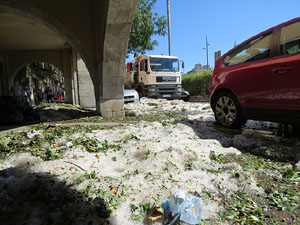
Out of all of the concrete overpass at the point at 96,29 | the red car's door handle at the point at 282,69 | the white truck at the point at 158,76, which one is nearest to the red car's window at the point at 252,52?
the red car's door handle at the point at 282,69

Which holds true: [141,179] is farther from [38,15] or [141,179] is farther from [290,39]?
[38,15]

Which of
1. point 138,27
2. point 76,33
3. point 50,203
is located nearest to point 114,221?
point 50,203

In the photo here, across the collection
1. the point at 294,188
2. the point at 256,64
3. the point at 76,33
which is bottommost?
the point at 294,188

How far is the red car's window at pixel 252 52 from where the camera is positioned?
3.94 m

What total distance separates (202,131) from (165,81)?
9.84 meters

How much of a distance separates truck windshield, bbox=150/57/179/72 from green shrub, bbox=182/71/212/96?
30.8 feet

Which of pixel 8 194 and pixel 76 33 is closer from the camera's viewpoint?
pixel 8 194

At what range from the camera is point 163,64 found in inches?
550

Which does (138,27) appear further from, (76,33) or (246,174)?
(246,174)

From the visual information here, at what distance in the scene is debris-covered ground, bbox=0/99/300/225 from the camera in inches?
72.4

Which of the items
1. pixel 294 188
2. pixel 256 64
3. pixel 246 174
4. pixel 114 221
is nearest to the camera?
pixel 114 221

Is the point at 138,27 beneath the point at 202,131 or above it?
above

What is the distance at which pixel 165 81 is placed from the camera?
1407 centimetres

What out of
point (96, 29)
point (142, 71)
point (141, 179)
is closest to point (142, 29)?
point (142, 71)
